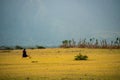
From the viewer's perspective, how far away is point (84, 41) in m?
136

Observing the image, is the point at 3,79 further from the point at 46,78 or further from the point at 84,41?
the point at 84,41

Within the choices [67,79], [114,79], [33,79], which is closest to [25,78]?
[33,79]

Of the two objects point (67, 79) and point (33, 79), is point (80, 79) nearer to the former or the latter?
point (67, 79)

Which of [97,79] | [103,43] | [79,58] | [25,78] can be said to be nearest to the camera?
[97,79]

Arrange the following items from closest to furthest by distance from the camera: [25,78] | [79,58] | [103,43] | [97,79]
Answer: [97,79]
[25,78]
[79,58]
[103,43]

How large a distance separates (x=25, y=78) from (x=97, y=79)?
4.98 m

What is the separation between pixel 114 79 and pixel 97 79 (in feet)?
3.74

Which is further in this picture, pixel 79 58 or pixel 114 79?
pixel 79 58

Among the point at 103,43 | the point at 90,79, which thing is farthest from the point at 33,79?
the point at 103,43

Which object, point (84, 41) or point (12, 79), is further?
point (84, 41)

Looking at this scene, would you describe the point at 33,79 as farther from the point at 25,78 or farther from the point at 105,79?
the point at 105,79

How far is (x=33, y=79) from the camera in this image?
1917cm

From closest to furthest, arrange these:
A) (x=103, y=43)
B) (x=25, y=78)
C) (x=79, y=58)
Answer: (x=25, y=78) → (x=79, y=58) → (x=103, y=43)

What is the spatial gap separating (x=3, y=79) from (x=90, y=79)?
19.3ft
